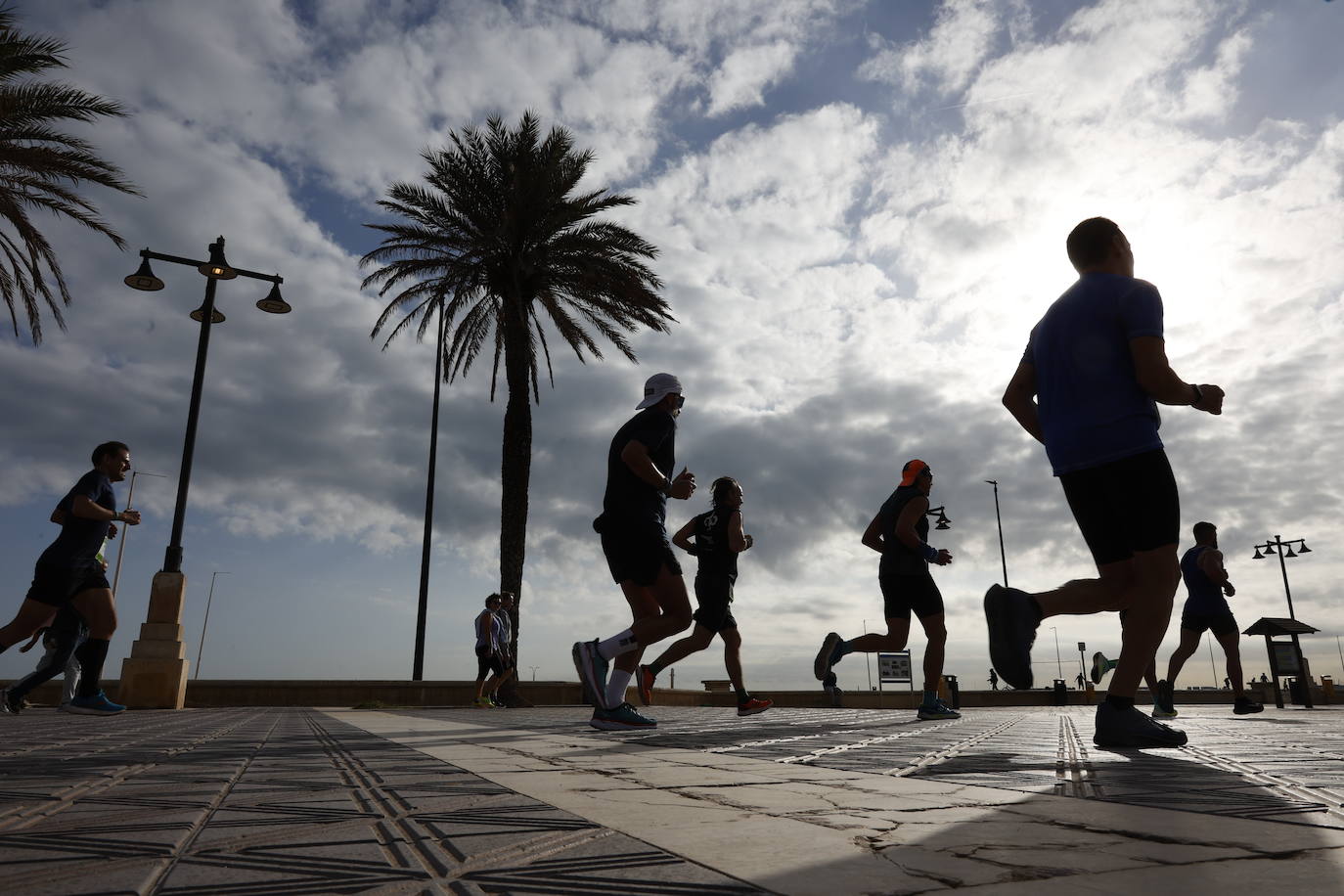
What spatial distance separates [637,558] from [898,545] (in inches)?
96.7

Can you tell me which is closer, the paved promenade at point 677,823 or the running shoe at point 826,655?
the paved promenade at point 677,823

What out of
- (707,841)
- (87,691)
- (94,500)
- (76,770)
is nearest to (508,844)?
A: (707,841)

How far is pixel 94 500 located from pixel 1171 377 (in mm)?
7323

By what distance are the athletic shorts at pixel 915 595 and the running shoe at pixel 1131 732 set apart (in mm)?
3118

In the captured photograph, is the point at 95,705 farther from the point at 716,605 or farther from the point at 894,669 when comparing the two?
the point at 894,669

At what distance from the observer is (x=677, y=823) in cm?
168

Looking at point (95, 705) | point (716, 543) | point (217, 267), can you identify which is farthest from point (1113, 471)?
point (217, 267)

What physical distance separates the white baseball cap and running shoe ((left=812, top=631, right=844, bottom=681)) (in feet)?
11.8

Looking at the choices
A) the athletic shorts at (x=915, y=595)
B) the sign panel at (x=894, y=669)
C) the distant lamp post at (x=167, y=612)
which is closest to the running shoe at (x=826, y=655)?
the athletic shorts at (x=915, y=595)

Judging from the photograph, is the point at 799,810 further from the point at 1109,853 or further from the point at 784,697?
the point at 784,697

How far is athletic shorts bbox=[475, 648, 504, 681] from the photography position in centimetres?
1321

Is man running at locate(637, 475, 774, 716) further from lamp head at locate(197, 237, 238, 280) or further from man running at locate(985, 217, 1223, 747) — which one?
lamp head at locate(197, 237, 238, 280)

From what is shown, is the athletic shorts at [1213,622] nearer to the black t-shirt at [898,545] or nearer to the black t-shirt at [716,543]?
the black t-shirt at [898,545]

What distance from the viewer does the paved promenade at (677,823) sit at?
119 centimetres
